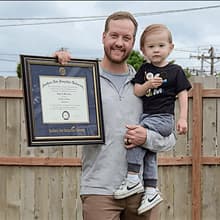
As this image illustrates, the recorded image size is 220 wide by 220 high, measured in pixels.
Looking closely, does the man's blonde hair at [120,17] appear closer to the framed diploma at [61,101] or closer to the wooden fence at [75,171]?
the framed diploma at [61,101]

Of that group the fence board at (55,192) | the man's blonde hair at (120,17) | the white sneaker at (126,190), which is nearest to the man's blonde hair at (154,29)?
the man's blonde hair at (120,17)

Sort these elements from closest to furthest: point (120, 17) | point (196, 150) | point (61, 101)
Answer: point (61, 101) < point (120, 17) < point (196, 150)

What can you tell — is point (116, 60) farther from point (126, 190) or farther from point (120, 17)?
point (126, 190)

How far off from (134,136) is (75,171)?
2.62 m

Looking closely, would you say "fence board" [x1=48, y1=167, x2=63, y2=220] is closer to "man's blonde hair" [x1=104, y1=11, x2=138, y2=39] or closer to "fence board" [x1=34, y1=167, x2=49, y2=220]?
"fence board" [x1=34, y1=167, x2=49, y2=220]

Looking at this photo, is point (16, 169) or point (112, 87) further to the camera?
point (16, 169)

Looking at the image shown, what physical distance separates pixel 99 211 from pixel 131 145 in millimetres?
333

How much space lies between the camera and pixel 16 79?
515 centimetres

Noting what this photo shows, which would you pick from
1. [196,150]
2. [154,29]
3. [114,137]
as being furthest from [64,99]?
[196,150]

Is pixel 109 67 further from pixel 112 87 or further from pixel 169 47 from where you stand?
pixel 169 47

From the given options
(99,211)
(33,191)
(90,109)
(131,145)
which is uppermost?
(90,109)

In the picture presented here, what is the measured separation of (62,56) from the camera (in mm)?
2564

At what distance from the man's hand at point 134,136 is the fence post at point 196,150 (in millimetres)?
2559

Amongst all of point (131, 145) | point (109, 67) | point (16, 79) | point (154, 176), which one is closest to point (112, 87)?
point (109, 67)
